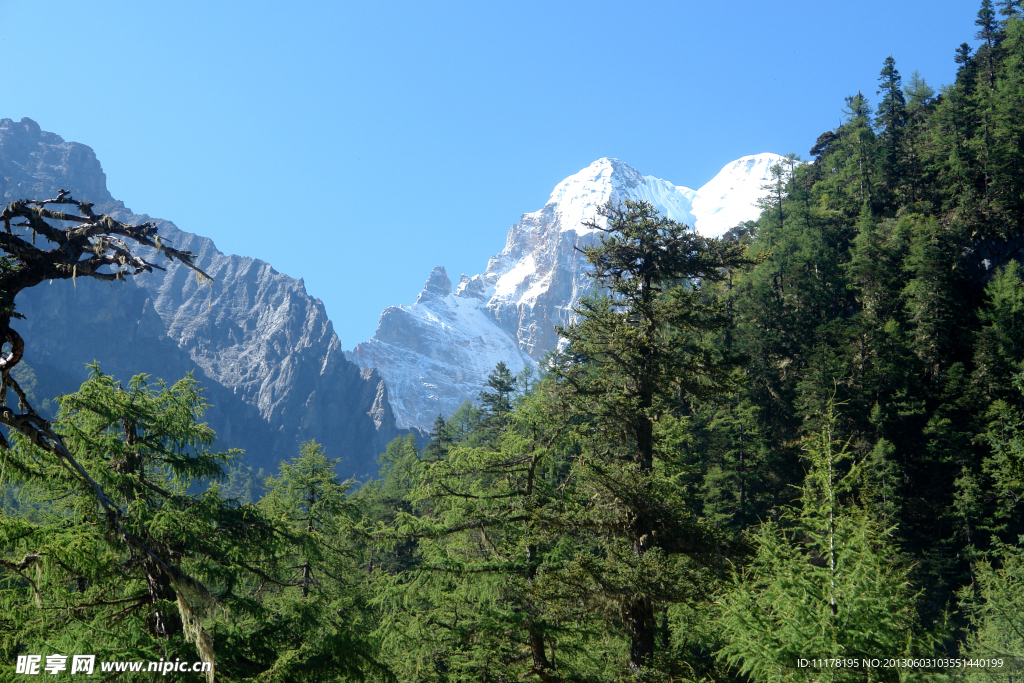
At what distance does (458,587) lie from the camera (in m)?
10.9

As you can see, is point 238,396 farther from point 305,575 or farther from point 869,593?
point 869,593

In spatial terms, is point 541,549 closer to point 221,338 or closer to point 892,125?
point 892,125

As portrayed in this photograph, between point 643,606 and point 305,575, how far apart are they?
9333mm

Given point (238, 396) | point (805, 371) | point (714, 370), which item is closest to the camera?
point (714, 370)

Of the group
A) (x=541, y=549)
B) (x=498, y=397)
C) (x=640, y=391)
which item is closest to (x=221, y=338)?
(x=498, y=397)

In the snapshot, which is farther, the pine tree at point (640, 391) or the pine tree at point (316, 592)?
the pine tree at point (640, 391)

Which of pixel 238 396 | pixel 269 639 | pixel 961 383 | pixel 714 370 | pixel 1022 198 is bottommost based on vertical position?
pixel 269 639

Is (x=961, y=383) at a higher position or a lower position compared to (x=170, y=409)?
higher

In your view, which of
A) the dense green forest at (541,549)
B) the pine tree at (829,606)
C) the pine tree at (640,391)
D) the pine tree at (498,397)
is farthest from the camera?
the pine tree at (498,397)

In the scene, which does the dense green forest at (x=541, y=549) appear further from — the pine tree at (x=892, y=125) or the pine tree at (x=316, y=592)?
the pine tree at (x=892, y=125)

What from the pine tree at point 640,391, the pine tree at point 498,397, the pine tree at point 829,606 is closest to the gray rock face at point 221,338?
the pine tree at point 498,397

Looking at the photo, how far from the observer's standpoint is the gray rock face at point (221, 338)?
12600 centimetres

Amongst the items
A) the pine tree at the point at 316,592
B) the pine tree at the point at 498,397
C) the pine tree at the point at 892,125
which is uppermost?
the pine tree at the point at 892,125

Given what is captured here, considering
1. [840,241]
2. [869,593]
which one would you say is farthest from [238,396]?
[869,593]
